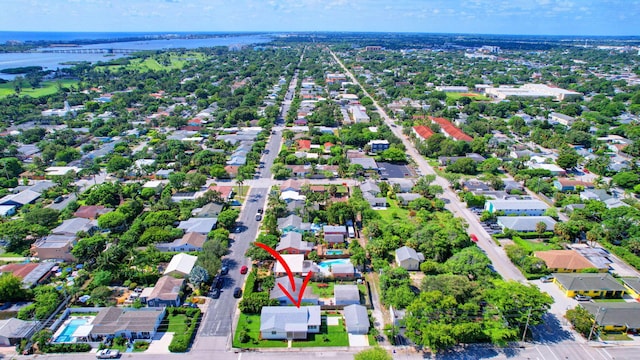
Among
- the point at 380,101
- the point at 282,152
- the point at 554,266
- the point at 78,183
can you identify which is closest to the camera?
the point at 554,266

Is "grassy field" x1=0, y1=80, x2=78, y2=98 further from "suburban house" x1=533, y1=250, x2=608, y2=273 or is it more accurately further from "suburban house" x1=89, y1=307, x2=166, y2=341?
"suburban house" x1=533, y1=250, x2=608, y2=273

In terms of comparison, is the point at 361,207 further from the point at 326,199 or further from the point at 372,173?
the point at 372,173

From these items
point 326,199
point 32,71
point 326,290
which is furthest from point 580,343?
point 32,71

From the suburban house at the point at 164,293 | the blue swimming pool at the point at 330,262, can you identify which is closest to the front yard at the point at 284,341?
the suburban house at the point at 164,293

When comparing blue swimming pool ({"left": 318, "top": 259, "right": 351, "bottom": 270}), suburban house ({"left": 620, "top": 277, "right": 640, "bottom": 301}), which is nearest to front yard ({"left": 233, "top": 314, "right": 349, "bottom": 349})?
blue swimming pool ({"left": 318, "top": 259, "right": 351, "bottom": 270})

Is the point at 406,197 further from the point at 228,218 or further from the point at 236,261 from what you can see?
the point at 236,261

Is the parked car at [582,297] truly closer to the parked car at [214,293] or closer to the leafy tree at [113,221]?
the parked car at [214,293]
